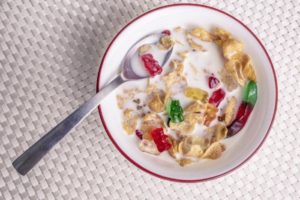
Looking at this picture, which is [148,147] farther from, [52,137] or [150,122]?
[52,137]

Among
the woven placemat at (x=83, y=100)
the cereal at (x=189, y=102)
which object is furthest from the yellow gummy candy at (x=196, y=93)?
the woven placemat at (x=83, y=100)

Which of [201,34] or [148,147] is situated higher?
[201,34]

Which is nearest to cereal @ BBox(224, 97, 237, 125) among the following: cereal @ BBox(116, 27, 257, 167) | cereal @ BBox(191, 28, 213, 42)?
cereal @ BBox(116, 27, 257, 167)

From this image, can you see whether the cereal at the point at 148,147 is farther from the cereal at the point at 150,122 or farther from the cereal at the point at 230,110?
the cereal at the point at 230,110

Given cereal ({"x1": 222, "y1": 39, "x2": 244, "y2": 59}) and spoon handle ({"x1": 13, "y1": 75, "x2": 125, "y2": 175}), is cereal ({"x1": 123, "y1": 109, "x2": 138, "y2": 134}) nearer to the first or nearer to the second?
spoon handle ({"x1": 13, "y1": 75, "x2": 125, "y2": 175})

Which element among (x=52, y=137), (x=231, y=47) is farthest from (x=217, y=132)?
(x=52, y=137)

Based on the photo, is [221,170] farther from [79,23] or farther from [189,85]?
[79,23]
